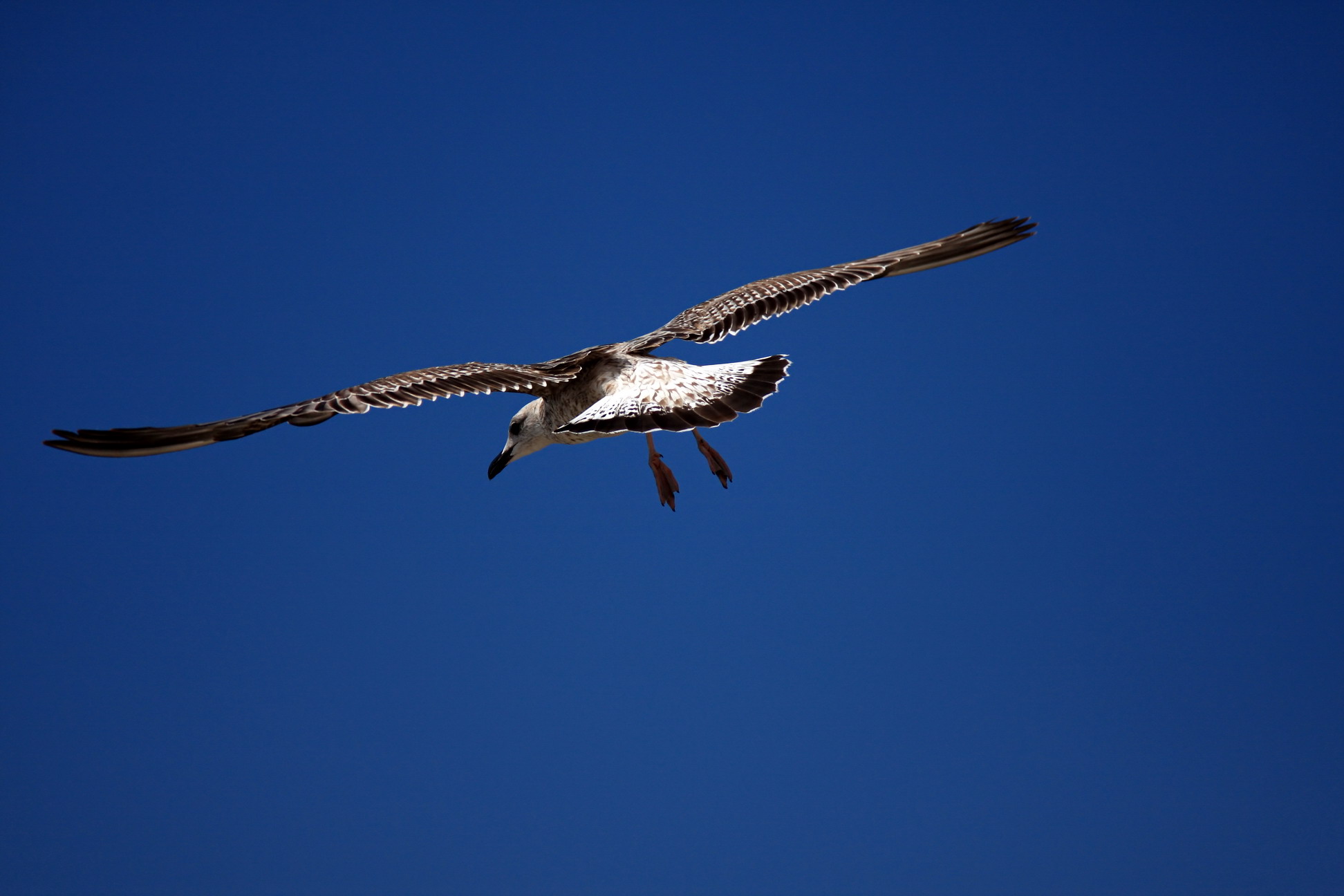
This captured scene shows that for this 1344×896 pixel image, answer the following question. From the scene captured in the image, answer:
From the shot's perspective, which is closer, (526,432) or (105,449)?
(105,449)

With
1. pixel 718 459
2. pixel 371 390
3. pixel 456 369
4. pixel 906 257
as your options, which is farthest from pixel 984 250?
pixel 371 390

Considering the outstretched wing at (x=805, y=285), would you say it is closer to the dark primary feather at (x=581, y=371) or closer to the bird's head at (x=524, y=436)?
the dark primary feather at (x=581, y=371)

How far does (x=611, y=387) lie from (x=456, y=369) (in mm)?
917

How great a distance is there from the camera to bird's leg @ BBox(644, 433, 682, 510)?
6.18 metres

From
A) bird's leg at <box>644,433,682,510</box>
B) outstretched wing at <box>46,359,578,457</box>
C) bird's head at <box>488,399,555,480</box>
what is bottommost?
bird's leg at <box>644,433,682,510</box>

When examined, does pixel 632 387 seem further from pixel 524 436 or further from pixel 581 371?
pixel 524 436

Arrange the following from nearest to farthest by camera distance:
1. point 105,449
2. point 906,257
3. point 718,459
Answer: point 105,449 → point 718,459 → point 906,257

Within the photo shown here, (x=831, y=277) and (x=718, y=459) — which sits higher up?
(x=831, y=277)

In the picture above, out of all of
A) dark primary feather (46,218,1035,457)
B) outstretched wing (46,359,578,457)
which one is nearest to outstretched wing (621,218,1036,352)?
dark primary feather (46,218,1035,457)

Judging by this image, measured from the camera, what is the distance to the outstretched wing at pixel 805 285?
619 cm

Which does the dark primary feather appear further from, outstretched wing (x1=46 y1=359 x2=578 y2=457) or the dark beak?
the dark beak

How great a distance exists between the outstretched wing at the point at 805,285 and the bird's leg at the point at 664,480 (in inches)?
27.5

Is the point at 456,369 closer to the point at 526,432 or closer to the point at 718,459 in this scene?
the point at 526,432

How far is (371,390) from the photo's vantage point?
18.4 ft
